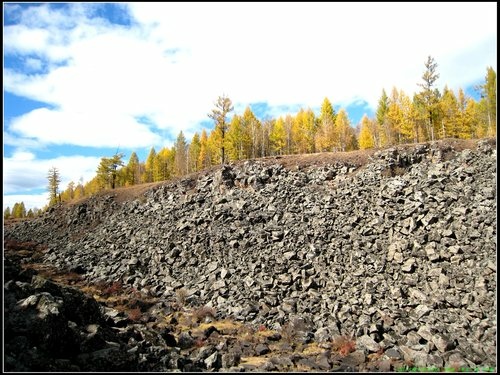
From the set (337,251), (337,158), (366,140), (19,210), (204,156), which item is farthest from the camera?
(19,210)

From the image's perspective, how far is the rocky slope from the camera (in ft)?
61.2

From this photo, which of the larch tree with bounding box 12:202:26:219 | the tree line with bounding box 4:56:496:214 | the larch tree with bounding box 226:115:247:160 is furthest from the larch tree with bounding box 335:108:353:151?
the larch tree with bounding box 12:202:26:219

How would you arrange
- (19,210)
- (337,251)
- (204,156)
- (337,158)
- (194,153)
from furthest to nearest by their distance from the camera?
(19,210) → (194,153) → (204,156) → (337,158) → (337,251)

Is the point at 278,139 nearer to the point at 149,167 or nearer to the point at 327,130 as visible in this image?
the point at 327,130

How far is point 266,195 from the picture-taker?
35312mm

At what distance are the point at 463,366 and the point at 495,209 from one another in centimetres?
1274

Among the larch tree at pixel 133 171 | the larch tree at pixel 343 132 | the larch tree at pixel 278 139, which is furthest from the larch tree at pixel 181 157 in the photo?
the larch tree at pixel 343 132

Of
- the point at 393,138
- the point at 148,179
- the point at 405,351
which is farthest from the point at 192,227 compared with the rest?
the point at 148,179

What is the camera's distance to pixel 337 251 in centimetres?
2589

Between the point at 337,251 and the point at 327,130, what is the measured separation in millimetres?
39561

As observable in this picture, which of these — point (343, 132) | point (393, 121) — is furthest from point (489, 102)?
point (343, 132)

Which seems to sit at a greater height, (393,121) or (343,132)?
(393,121)

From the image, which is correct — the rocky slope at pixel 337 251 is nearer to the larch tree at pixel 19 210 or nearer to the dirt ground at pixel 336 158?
the dirt ground at pixel 336 158

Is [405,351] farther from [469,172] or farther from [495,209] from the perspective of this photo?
[469,172]
